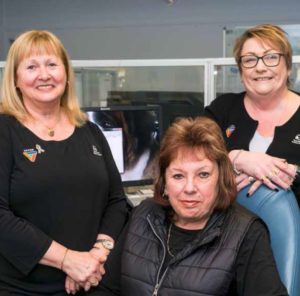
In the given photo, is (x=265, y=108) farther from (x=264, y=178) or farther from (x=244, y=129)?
(x=264, y=178)

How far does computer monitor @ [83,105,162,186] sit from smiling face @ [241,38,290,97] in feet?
2.54

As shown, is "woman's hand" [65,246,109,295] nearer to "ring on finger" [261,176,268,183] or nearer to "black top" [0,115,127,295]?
"black top" [0,115,127,295]

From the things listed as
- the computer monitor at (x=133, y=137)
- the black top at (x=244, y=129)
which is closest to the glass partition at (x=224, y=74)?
the computer monitor at (x=133, y=137)

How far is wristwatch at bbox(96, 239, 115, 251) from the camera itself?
1.38m

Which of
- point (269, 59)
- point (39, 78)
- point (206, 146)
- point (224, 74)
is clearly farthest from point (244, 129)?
point (224, 74)

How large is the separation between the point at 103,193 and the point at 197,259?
0.41 metres

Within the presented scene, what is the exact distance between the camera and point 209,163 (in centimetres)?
121

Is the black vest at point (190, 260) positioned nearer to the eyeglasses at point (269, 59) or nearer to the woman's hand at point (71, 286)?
the woman's hand at point (71, 286)

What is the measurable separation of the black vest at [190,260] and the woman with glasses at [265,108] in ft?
0.86

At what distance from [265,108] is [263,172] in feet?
Result: 1.19

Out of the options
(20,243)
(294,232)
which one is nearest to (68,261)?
(20,243)

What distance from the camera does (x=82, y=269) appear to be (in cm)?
129

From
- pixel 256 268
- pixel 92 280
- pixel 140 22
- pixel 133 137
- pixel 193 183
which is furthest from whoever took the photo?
pixel 140 22

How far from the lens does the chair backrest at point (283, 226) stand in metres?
1.15
